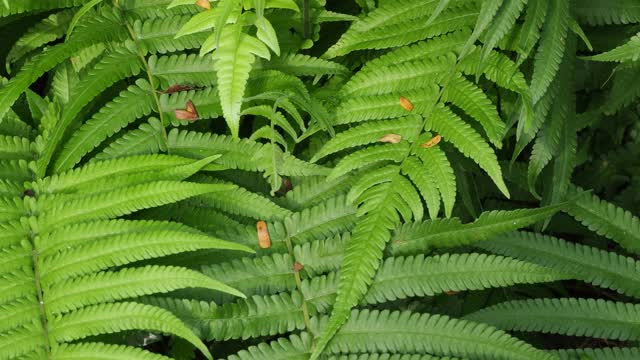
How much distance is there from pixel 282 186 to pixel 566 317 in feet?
2.33

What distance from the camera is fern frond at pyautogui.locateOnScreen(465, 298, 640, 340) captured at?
1.71 meters

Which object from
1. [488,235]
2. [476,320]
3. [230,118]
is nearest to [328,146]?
[230,118]

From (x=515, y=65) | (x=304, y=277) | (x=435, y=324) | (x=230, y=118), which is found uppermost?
(x=515, y=65)

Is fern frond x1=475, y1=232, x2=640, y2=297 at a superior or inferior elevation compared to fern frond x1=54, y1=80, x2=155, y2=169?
inferior

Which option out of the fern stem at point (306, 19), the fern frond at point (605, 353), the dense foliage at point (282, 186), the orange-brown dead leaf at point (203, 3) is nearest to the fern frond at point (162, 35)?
the dense foliage at point (282, 186)

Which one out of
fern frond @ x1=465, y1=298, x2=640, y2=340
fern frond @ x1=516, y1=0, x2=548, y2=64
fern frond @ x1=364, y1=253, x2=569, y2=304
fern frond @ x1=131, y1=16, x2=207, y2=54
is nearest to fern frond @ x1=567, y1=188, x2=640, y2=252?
fern frond @ x1=465, y1=298, x2=640, y2=340

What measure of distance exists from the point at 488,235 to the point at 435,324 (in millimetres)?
221

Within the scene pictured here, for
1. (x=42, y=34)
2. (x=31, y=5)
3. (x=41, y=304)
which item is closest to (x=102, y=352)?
(x=41, y=304)

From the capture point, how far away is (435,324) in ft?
5.16

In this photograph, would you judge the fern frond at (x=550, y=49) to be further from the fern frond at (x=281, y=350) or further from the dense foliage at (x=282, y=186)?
the fern frond at (x=281, y=350)

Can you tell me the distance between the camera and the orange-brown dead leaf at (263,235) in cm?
169

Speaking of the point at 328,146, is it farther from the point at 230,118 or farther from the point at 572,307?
the point at 572,307

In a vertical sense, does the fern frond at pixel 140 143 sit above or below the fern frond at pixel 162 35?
below

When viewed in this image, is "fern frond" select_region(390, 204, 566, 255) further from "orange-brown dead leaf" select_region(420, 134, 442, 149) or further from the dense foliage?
"orange-brown dead leaf" select_region(420, 134, 442, 149)
